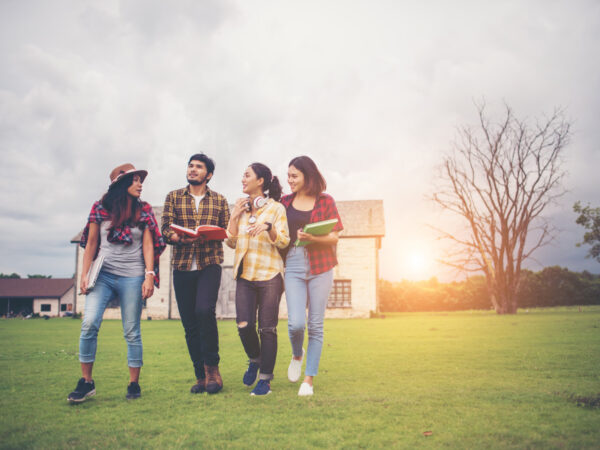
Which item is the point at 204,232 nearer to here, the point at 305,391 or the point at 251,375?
the point at 251,375

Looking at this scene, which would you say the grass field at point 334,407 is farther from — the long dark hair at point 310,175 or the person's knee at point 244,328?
the long dark hair at point 310,175

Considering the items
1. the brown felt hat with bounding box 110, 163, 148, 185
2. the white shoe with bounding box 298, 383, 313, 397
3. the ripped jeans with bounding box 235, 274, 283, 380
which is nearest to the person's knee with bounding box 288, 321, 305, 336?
the ripped jeans with bounding box 235, 274, 283, 380

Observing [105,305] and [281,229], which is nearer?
[105,305]

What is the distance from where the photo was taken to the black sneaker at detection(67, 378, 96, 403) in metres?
3.88

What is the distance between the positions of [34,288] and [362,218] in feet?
109

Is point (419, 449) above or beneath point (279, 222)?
beneath

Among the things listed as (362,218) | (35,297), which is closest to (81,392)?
(362,218)

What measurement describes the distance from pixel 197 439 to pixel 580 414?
2.88 m

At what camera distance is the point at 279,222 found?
4.33 metres

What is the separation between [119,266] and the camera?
4113 millimetres

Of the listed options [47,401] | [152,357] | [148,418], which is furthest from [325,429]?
[152,357]

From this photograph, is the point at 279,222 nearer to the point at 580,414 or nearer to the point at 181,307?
the point at 181,307

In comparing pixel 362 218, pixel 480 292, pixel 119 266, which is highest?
pixel 362 218

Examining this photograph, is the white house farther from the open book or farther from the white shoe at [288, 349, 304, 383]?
the open book
